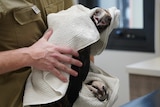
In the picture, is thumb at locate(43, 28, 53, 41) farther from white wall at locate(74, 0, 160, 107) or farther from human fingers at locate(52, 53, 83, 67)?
white wall at locate(74, 0, 160, 107)

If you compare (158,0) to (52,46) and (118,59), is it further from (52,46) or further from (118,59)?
(52,46)

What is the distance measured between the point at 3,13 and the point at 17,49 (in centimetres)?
10

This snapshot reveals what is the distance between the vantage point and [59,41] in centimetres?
84

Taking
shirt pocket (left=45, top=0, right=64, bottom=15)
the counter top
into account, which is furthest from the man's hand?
the counter top

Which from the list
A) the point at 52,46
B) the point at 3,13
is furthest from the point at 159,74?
the point at 3,13

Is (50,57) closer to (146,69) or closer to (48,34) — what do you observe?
(48,34)

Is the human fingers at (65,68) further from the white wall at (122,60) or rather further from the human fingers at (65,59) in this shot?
the white wall at (122,60)

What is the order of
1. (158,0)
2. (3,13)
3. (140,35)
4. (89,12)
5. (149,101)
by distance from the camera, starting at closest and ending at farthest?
(3,13)
(89,12)
(149,101)
(158,0)
(140,35)

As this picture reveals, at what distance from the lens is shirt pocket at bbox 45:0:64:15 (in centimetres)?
93

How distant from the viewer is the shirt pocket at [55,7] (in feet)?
3.06

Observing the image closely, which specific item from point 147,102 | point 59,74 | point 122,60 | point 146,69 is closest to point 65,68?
point 59,74

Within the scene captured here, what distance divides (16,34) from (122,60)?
1.52 meters

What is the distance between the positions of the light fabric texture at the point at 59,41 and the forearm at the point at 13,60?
0.21 ft

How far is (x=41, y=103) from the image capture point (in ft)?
2.67
